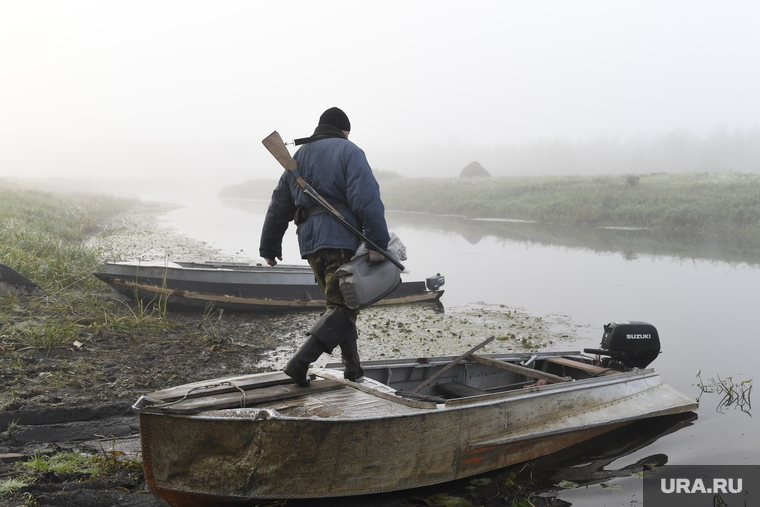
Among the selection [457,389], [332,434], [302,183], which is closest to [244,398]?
[332,434]

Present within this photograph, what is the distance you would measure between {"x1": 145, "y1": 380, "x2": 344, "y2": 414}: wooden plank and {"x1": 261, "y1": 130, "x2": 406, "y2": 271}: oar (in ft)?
3.20

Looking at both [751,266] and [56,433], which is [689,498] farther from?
[751,266]

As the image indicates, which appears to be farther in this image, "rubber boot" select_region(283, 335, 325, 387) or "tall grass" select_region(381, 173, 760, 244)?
"tall grass" select_region(381, 173, 760, 244)

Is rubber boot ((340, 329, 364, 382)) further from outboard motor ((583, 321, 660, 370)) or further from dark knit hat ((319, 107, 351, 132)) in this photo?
outboard motor ((583, 321, 660, 370))

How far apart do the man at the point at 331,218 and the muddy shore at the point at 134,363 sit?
141 centimetres

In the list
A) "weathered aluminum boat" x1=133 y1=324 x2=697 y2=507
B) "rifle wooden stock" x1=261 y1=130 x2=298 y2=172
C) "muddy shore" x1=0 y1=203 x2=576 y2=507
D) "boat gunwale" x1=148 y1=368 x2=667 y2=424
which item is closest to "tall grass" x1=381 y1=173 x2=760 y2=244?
"muddy shore" x1=0 y1=203 x2=576 y2=507

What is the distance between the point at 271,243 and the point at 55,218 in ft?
52.2

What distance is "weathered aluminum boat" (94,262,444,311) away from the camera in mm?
8945

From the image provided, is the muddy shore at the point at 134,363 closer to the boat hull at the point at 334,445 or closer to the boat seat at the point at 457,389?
the boat hull at the point at 334,445

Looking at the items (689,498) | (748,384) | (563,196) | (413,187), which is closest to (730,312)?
(748,384)

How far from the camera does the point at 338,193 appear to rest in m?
3.91

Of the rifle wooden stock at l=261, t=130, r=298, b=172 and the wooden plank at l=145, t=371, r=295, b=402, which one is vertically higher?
the rifle wooden stock at l=261, t=130, r=298, b=172

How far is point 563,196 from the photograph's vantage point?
3173 cm

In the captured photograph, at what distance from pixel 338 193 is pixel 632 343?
11.0 feet
